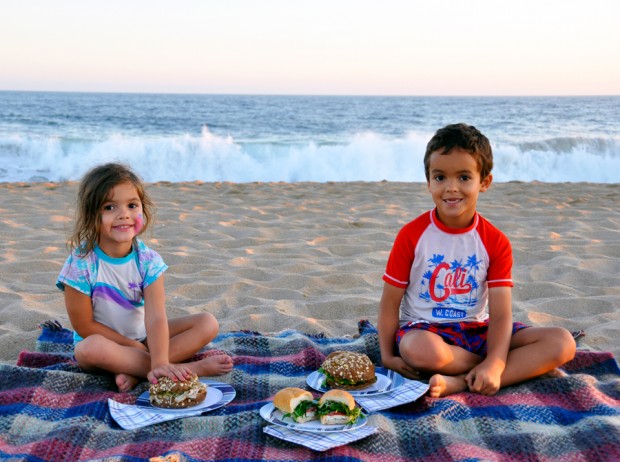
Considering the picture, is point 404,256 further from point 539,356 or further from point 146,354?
point 146,354

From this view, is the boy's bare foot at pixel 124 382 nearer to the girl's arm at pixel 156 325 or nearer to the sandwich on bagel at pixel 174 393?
the girl's arm at pixel 156 325

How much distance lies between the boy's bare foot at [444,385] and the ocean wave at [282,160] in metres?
12.0

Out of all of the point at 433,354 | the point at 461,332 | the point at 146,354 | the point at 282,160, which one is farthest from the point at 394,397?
the point at 282,160

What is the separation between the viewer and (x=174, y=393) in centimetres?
260

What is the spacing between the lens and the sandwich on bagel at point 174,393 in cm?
260

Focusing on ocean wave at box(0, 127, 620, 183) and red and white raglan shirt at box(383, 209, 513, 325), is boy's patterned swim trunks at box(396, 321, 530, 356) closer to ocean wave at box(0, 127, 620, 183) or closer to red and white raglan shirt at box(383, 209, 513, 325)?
red and white raglan shirt at box(383, 209, 513, 325)

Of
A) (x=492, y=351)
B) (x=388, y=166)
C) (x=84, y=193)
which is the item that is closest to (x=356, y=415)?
(x=492, y=351)

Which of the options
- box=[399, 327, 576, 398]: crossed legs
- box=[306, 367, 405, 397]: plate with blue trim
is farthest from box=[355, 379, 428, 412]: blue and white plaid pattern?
box=[399, 327, 576, 398]: crossed legs

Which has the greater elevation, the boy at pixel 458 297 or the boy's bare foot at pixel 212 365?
the boy at pixel 458 297

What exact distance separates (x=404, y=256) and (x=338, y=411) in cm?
94

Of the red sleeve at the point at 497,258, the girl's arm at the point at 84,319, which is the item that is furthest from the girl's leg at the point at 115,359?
the red sleeve at the point at 497,258

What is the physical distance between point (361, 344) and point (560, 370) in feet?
3.15

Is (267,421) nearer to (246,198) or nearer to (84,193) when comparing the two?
(84,193)

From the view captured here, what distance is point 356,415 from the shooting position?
238 centimetres
